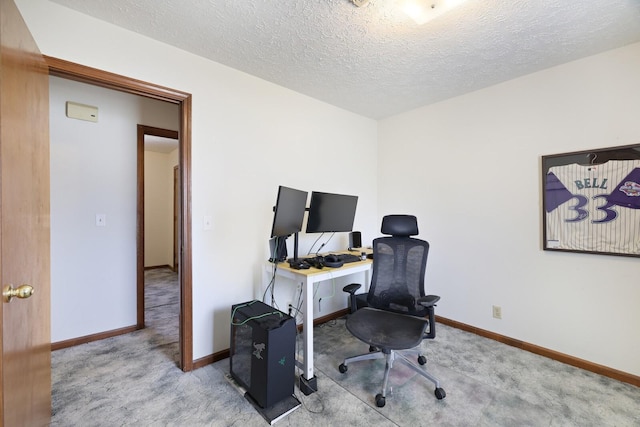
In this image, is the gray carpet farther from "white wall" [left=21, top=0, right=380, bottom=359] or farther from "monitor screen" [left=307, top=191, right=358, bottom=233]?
"monitor screen" [left=307, top=191, right=358, bottom=233]

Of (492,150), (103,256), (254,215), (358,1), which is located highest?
(358,1)

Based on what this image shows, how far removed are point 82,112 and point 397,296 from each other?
333cm

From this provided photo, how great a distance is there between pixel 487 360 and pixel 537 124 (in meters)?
2.12

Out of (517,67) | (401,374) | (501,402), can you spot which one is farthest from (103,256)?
(517,67)

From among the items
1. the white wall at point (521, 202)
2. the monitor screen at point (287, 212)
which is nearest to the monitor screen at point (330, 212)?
the monitor screen at point (287, 212)

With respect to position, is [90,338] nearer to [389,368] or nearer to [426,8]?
[389,368]

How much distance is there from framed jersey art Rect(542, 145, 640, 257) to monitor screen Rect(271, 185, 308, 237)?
216cm

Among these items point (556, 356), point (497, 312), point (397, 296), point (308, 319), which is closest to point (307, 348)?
point (308, 319)

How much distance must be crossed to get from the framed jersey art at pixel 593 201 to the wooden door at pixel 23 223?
11.3ft

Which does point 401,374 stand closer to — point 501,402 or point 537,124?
point 501,402

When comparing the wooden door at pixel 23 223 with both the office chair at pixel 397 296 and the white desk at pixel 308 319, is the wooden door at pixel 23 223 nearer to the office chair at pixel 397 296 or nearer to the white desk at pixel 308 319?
the white desk at pixel 308 319

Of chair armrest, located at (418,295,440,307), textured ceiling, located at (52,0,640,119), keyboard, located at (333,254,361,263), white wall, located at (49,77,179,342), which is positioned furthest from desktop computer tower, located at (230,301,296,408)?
textured ceiling, located at (52,0,640,119)

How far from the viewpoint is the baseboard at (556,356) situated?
6.48ft

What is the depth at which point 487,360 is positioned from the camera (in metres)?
2.25
